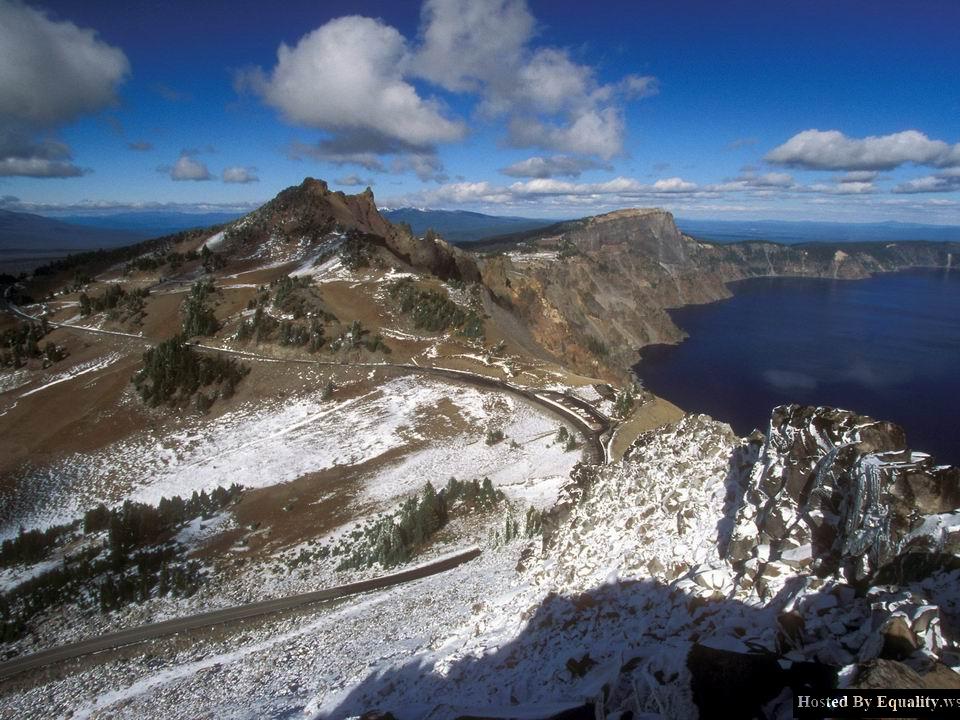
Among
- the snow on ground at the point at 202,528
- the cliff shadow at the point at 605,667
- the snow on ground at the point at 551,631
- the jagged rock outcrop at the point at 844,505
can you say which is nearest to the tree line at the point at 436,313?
the snow on ground at the point at 202,528

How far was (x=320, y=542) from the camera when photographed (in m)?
26.5

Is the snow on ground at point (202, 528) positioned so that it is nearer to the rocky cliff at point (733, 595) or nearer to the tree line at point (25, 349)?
the rocky cliff at point (733, 595)

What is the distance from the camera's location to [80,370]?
43812 millimetres

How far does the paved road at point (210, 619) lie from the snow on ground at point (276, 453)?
7.28m

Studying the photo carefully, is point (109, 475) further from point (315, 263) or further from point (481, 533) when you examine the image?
point (315, 263)

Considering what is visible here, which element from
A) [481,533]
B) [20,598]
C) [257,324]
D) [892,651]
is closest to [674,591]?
[892,651]

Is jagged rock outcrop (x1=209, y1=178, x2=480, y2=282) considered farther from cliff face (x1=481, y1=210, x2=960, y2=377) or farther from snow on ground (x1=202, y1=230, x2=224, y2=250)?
cliff face (x1=481, y1=210, x2=960, y2=377)

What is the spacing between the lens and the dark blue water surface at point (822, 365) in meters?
71.6

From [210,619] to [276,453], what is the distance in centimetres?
1376

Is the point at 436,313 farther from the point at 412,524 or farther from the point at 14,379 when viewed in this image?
the point at 14,379

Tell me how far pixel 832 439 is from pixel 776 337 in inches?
4570

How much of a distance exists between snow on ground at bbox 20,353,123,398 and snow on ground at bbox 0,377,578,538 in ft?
39.8

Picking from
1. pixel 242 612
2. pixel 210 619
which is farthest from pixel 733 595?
pixel 210 619

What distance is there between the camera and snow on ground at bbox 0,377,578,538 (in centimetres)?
3095
